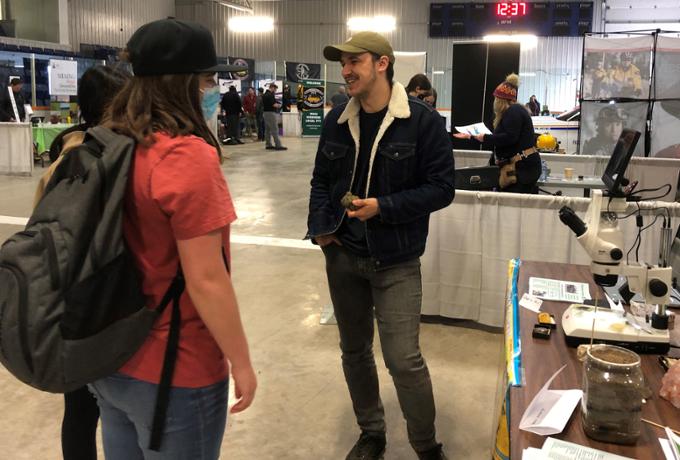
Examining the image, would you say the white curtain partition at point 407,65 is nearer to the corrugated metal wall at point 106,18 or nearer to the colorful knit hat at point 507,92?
the colorful knit hat at point 507,92

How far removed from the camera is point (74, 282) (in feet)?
3.46

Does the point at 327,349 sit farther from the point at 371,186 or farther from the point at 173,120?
the point at 173,120

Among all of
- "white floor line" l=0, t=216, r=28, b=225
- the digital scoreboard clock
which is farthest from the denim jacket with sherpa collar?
the digital scoreboard clock

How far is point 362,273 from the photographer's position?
2133 mm

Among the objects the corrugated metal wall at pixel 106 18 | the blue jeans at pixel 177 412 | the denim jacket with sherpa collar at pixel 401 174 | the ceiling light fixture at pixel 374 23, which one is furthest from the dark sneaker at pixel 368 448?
the ceiling light fixture at pixel 374 23

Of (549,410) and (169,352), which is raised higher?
(169,352)

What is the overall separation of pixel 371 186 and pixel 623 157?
76 cm

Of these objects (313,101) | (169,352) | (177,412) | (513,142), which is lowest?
(177,412)

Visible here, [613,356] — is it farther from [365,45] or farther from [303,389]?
[303,389]

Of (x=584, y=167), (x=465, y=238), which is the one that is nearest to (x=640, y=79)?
(x=584, y=167)

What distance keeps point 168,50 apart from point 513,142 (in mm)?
3723

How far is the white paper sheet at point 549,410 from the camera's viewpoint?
1312 millimetres

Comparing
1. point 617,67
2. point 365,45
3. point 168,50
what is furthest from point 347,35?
point 168,50

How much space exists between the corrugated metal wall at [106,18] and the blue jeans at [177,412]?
18.5m
